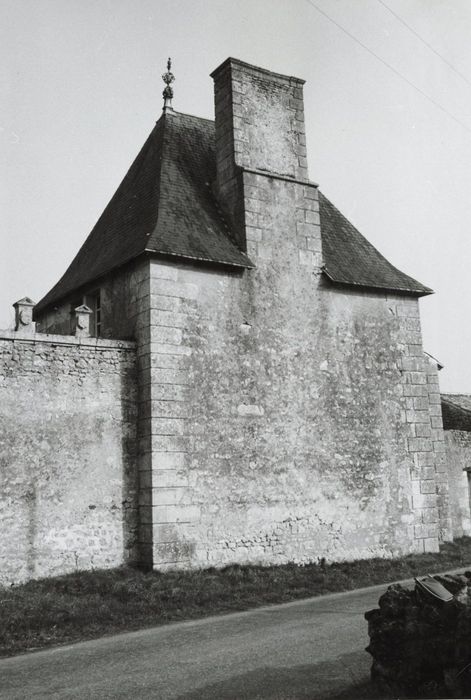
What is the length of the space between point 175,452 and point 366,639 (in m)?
5.71

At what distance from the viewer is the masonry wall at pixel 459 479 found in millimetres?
18891

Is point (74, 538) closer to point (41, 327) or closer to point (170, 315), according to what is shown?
point (170, 315)

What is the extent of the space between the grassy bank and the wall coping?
12.3 ft

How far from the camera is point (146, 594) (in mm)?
10242

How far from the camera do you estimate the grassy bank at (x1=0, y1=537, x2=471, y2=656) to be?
8648 millimetres

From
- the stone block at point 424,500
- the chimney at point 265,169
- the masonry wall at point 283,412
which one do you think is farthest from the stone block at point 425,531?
the chimney at point 265,169

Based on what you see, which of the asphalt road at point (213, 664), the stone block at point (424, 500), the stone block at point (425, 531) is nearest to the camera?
the asphalt road at point (213, 664)

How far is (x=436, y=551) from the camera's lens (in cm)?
1533

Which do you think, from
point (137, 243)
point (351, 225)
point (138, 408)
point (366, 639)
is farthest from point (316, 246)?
point (366, 639)

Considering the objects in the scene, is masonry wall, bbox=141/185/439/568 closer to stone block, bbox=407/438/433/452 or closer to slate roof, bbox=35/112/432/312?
stone block, bbox=407/438/433/452

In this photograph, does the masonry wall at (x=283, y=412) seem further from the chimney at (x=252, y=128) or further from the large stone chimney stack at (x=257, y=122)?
the large stone chimney stack at (x=257, y=122)

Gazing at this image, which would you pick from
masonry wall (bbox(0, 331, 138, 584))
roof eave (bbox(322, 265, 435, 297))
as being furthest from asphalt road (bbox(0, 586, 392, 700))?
roof eave (bbox(322, 265, 435, 297))

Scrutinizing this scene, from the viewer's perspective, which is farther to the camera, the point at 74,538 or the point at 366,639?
the point at 74,538

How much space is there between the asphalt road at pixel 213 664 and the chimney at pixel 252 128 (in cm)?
821
